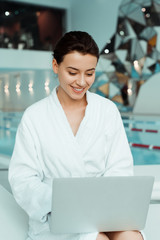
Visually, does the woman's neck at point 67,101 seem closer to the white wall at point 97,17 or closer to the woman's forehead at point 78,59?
the woman's forehead at point 78,59

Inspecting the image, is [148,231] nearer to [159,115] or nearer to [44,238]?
[44,238]

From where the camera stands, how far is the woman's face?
1461mm

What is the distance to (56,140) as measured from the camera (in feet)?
5.05

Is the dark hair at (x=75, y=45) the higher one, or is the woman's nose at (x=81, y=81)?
the dark hair at (x=75, y=45)

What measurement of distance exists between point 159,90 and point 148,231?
11634 mm

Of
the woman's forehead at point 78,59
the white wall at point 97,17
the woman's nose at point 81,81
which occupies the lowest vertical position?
the white wall at point 97,17

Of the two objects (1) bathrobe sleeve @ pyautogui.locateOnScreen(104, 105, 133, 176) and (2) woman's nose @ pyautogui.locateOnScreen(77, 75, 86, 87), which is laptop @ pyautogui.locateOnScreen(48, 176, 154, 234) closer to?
(1) bathrobe sleeve @ pyautogui.locateOnScreen(104, 105, 133, 176)

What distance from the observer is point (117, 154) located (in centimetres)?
161

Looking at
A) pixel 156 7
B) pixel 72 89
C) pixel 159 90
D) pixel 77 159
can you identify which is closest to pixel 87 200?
pixel 77 159

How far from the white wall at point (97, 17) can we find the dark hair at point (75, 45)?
13.7 metres

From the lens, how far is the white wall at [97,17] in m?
14.8

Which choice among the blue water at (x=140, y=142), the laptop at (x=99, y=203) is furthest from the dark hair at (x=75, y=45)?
the blue water at (x=140, y=142)

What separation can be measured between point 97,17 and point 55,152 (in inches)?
578

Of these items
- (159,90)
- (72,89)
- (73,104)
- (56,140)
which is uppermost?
(72,89)
